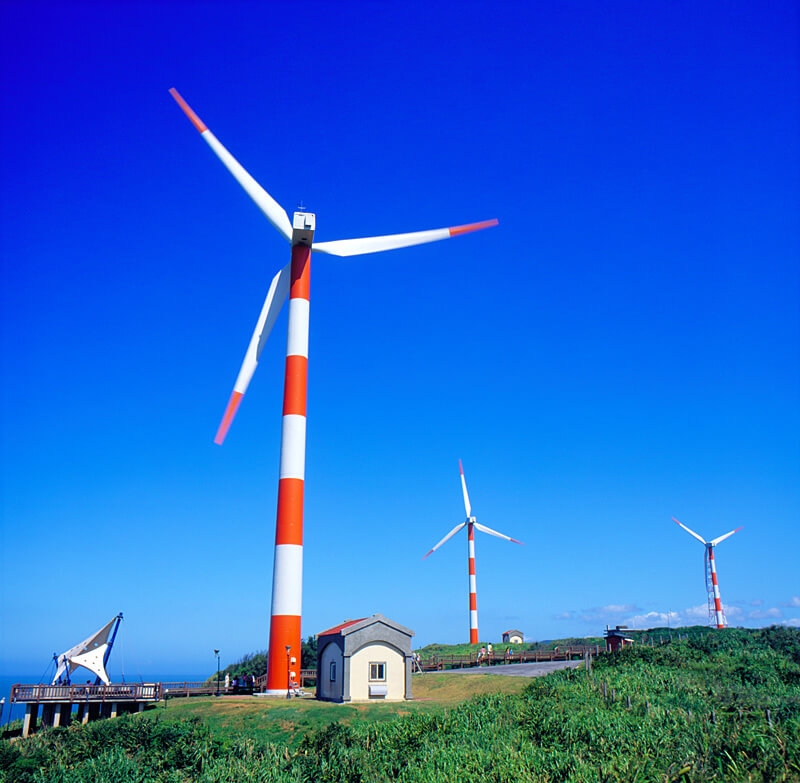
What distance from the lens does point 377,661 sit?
1658 inches

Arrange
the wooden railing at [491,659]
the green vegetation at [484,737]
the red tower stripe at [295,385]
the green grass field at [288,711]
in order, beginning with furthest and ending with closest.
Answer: the wooden railing at [491,659] < the red tower stripe at [295,385] < the green grass field at [288,711] < the green vegetation at [484,737]

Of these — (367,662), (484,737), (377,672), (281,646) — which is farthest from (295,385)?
(484,737)

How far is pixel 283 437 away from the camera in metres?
44.1

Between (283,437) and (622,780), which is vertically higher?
(283,437)

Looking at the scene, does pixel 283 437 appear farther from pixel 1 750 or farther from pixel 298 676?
pixel 1 750

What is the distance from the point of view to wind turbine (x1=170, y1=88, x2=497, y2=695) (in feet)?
136

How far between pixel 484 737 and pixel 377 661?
1570 cm

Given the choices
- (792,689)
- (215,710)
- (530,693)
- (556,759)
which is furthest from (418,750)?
(792,689)

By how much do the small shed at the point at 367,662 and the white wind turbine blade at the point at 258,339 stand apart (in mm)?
14085

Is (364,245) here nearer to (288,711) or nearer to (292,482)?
(292,482)

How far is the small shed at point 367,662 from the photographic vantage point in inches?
1623

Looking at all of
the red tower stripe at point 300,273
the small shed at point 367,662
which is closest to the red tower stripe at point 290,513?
the small shed at point 367,662

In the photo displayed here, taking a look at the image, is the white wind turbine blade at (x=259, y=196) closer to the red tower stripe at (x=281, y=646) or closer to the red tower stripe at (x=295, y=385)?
the red tower stripe at (x=295, y=385)

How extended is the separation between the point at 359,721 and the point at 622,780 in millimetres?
15443
